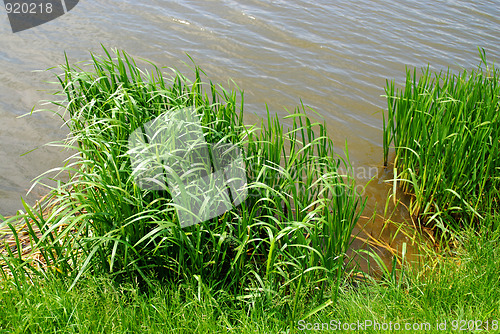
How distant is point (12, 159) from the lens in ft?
13.1

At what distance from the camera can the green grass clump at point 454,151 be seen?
3.23 metres

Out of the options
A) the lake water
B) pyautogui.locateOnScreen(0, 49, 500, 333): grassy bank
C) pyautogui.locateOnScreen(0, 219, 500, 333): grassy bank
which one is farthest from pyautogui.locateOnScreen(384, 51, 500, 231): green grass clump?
pyautogui.locateOnScreen(0, 219, 500, 333): grassy bank

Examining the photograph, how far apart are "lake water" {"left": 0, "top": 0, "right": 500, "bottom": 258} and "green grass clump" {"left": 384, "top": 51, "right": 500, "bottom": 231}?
1.97ft

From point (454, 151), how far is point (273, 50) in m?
3.37

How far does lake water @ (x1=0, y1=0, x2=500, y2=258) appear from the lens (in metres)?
4.48

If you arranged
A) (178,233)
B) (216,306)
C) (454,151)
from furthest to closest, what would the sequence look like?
(454,151), (178,233), (216,306)

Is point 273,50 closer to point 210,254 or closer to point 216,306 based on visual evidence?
point 210,254

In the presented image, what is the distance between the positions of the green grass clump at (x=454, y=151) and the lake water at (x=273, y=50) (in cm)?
60

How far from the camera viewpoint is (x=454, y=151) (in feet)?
10.9

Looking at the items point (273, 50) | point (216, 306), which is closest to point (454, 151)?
point (216, 306)

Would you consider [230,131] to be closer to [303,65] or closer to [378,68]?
[303,65]

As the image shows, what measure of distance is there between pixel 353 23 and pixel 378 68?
1.32 m

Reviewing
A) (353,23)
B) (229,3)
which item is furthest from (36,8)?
(353,23)

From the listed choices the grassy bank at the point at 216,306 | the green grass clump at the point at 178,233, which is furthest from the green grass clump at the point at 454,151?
the green grass clump at the point at 178,233
